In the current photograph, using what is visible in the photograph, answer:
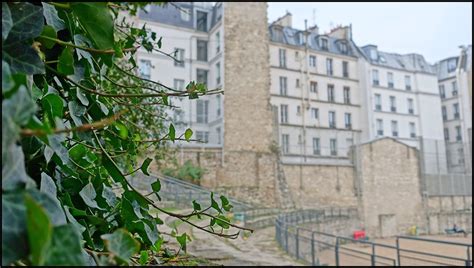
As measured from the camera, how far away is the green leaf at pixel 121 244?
0.44 meters

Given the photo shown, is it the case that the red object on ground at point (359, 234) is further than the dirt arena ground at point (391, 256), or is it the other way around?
the red object on ground at point (359, 234)

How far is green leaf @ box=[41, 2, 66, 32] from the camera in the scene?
653 mm

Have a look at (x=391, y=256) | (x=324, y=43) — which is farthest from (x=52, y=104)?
(x=324, y=43)

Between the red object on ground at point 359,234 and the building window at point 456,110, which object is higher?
the building window at point 456,110

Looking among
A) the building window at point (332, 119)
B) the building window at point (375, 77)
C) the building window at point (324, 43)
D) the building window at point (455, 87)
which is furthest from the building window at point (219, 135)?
the building window at point (455, 87)

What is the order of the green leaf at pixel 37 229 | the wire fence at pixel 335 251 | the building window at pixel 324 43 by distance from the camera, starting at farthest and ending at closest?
the building window at pixel 324 43 → the wire fence at pixel 335 251 → the green leaf at pixel 37 229

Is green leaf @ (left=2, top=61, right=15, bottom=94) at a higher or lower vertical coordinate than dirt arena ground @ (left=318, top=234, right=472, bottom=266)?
higher

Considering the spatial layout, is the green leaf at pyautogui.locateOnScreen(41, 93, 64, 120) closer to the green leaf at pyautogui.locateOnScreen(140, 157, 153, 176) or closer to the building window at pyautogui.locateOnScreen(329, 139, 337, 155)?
the green leaf at pyautogui.locateOnScreen(140, 157, 153, 176)

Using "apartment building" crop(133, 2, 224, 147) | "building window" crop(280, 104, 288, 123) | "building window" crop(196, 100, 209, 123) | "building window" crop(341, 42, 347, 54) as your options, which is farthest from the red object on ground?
"building window" crop(341, 42, 347, 54)

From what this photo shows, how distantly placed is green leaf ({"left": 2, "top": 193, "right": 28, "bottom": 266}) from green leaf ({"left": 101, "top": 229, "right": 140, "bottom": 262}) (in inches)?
3.1

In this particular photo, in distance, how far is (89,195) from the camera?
810mm

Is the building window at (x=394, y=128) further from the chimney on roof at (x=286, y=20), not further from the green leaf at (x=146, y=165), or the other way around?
the green leaf at (x=146, y=165)

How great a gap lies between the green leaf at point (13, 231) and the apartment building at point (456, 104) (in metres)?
36.3

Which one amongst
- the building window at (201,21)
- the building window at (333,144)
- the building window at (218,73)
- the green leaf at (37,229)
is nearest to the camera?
the green leaf at (37,229)
